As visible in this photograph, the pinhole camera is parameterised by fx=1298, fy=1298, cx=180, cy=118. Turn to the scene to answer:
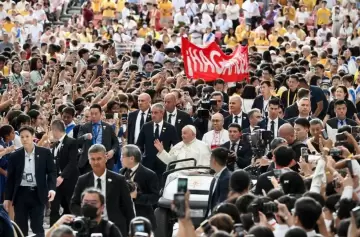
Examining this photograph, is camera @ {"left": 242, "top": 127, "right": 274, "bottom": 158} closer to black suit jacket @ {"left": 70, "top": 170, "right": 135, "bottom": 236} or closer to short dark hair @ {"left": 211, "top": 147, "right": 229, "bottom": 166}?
short dark hair @ {"left": 211, "top": 147, "right": 229, "bottom": 166}

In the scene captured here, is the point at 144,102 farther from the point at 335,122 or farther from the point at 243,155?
the point at 335,122

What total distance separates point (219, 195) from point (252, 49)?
22.3 metres

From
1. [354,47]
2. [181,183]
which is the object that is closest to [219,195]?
[181,183]

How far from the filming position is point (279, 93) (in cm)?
2566

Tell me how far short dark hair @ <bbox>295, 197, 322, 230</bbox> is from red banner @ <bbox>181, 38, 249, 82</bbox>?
16.1 m

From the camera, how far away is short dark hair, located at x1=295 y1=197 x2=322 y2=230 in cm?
1145

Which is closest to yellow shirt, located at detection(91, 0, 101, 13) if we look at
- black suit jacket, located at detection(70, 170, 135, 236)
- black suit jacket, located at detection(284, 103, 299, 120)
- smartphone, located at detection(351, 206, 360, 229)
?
black suit jacket, located at detection(284, 103, 299, 120)

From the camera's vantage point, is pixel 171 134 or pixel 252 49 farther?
pixel 252 49

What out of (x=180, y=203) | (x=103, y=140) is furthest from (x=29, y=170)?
(x=180, y=203)

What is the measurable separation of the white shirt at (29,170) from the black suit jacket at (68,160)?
140cm

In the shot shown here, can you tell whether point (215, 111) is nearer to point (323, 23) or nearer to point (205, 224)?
point (205, 224)

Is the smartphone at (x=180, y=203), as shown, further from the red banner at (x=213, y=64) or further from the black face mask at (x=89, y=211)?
the red banner at (x=213, y=64)

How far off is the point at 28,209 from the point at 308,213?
7.36 metres

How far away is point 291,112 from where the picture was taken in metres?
22.5
